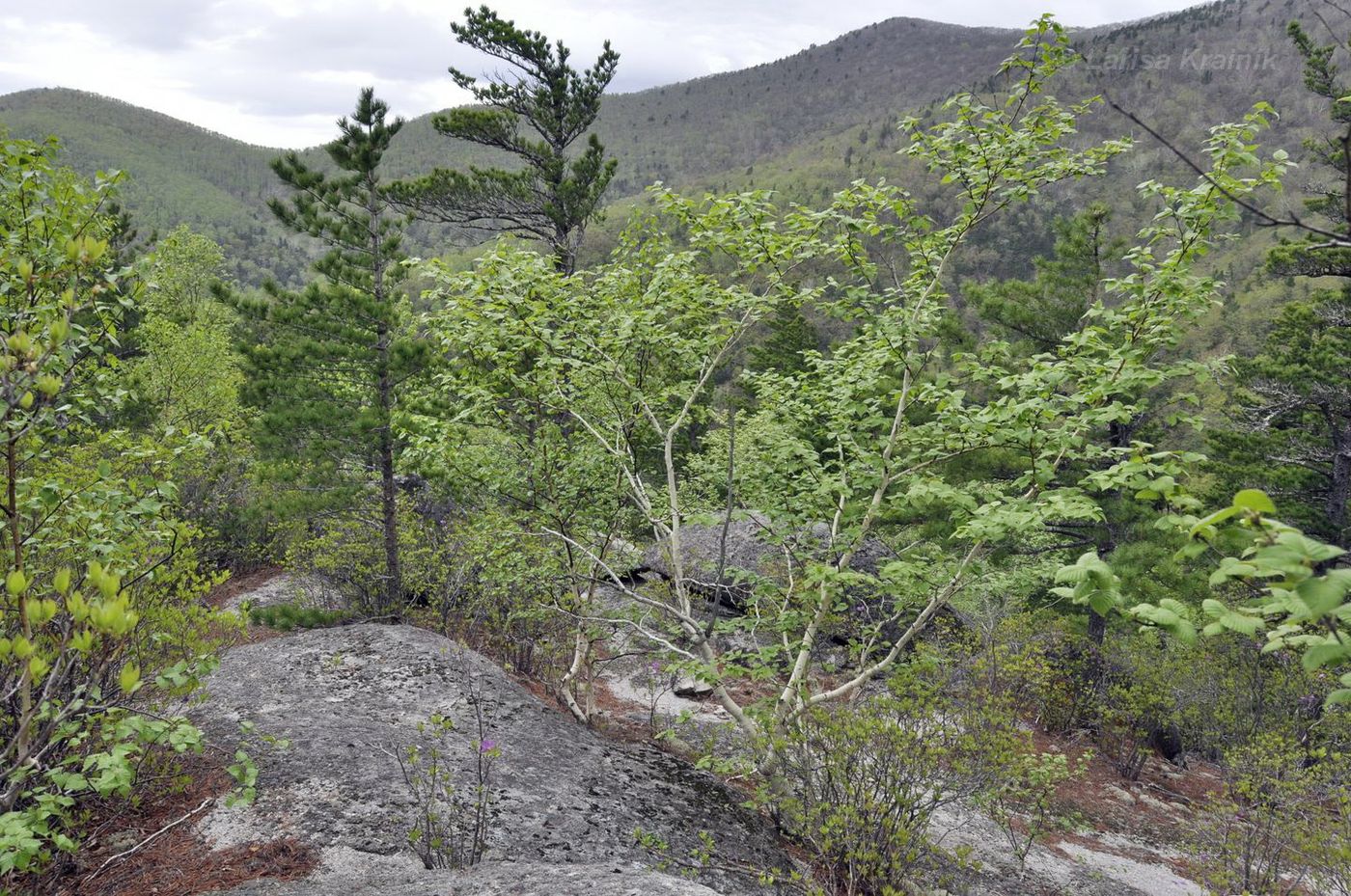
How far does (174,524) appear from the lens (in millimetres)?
3248

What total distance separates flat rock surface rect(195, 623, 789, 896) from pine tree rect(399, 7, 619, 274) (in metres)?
8.20

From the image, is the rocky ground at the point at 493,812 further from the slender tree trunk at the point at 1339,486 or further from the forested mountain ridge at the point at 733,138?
the forested mountain ridge at the point at 733,138

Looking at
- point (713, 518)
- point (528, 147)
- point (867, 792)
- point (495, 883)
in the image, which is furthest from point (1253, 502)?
point (528, 147)

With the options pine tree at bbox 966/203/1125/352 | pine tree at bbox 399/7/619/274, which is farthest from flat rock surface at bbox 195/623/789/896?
pine tree at bbox 966/203/1125/352

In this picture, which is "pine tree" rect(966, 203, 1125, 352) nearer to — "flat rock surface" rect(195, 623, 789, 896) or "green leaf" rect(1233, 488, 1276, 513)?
"flat rock surface" rect(195, 623, 789, 896)

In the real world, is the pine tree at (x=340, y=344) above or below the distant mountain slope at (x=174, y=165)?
below

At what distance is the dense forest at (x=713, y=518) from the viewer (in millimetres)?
2975

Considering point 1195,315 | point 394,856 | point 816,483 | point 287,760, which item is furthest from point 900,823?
point 287,760

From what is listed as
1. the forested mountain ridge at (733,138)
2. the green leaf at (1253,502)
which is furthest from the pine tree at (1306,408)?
the forested mountain ridge at (733,138)

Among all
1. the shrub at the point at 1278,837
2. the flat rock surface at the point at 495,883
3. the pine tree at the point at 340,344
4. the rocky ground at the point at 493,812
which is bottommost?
the shrub at the point at 1278,837

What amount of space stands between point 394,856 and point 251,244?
134 meters

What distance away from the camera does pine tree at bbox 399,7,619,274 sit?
43.4 ft

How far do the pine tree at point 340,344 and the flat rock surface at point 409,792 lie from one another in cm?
298

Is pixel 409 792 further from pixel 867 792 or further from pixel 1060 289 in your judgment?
pixel 1060 289
